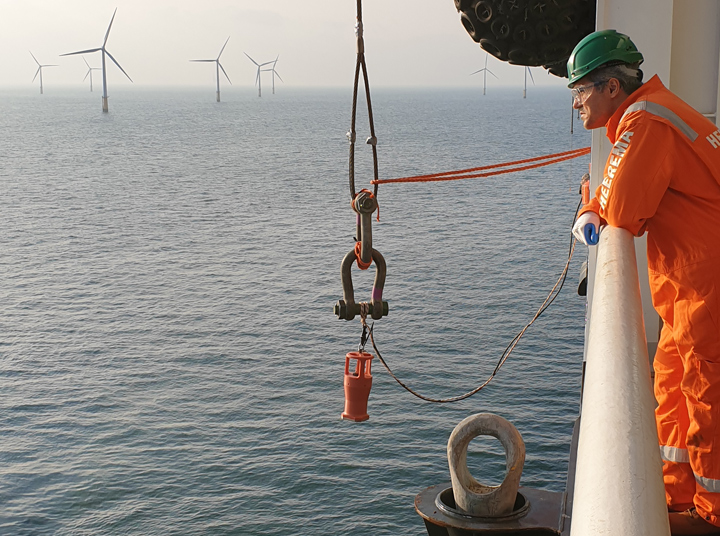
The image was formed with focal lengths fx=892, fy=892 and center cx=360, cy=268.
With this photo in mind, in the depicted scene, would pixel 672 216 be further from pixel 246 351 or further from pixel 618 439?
pixel 246 351

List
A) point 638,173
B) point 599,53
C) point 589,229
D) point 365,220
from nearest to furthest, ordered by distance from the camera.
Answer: point 638,173, point 589,229, point 599,53, point 365,220

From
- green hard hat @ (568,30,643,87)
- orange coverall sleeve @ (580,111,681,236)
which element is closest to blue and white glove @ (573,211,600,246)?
orange coverall sleeve @ (580,111,681,236)

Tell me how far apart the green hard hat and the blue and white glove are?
1.48 feet

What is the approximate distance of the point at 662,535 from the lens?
1098 mm

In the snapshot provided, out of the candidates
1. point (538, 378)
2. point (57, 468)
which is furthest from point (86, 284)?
point (538, 378)

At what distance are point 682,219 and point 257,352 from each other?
3479cm

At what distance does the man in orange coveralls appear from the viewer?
236cm

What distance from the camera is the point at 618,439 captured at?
1.23m

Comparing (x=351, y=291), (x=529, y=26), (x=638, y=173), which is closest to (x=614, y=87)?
(x=638, y=173)

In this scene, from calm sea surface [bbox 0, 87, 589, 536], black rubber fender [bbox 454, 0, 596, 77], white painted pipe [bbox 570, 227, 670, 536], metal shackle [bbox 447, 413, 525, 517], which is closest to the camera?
white painted pipe [bbox 570, 227, 670, 536]

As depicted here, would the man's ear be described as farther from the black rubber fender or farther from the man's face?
the black rubber fender

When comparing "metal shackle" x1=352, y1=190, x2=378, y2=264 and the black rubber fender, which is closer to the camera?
the black rubber fender

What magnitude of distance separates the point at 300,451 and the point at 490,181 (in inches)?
1847

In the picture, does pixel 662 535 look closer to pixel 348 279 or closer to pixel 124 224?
pixel 348 279
